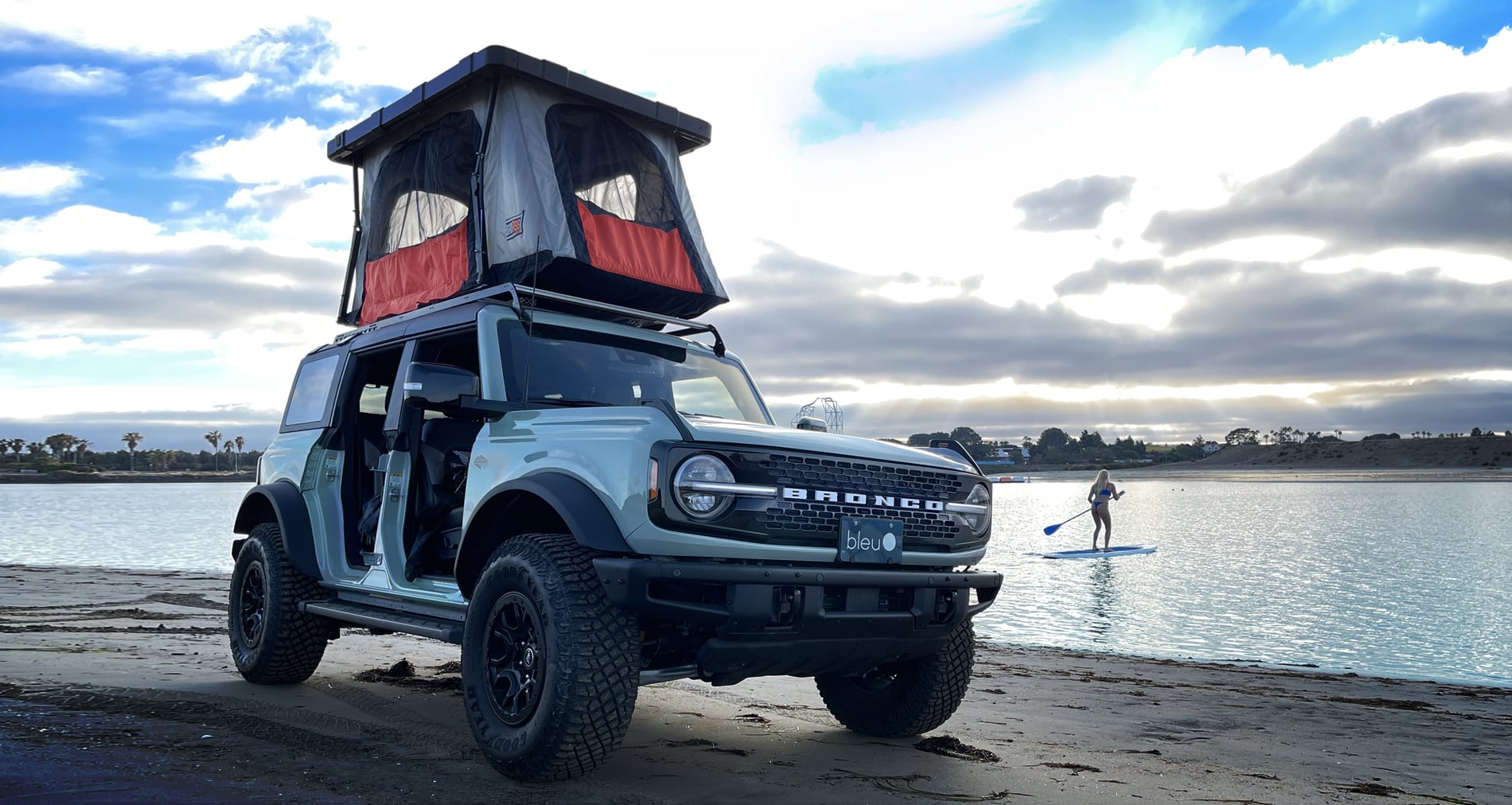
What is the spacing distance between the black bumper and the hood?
0.51m

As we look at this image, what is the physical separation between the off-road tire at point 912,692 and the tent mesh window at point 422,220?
3.36 m

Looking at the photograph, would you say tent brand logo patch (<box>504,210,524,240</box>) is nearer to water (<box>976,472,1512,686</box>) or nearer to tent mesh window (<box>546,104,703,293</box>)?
tent mesh window (<box>546,104,703,293</box>)

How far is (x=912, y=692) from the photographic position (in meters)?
5.41

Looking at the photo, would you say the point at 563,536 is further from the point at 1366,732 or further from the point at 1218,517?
the point at 1218,517

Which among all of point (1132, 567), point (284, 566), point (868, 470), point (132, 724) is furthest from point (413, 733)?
point (1132, 567)

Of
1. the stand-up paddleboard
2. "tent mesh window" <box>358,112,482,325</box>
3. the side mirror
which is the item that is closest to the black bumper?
the side mirror

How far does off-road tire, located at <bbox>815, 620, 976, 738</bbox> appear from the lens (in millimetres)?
5359

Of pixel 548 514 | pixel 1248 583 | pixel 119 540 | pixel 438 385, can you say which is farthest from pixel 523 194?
pixel 119 540

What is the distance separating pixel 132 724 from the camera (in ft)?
16.9

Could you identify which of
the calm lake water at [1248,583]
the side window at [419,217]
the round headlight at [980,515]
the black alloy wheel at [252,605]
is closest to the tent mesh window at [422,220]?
the side window at [419,217]

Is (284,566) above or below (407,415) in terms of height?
below

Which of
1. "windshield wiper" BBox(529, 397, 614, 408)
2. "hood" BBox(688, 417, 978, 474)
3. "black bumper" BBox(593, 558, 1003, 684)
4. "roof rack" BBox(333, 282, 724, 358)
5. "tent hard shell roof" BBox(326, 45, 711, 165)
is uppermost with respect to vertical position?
"tent hard shell roof" BBox(326, 45, 711, 165)

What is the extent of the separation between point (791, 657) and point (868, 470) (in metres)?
0.89

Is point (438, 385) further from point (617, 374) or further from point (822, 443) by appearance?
point (822, 443)
